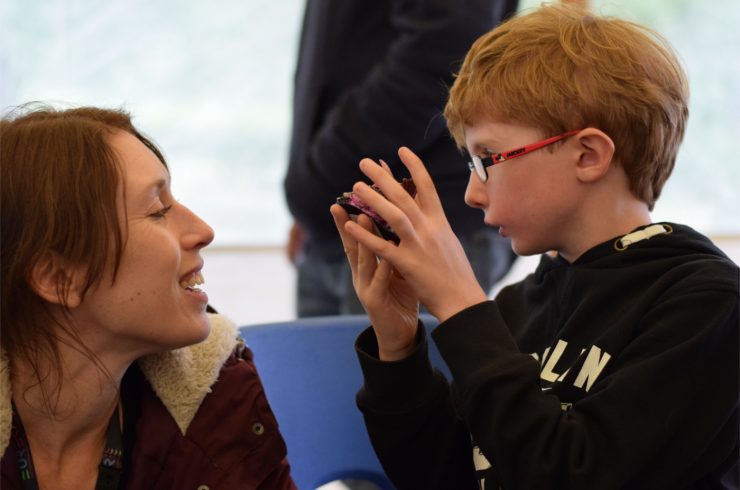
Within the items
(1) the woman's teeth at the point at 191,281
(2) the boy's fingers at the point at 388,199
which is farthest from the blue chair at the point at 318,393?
(2) the boy's fingers at the point at 388,199

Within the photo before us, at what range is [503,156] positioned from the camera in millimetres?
1161

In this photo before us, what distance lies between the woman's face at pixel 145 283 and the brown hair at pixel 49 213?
17mm

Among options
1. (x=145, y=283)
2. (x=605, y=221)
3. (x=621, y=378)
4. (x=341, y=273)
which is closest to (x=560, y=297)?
(x=605, y=221)

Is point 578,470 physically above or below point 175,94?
below

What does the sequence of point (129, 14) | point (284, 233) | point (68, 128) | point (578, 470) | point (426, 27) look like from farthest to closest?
1. point (284, 233)
2. point (129, 14)
3. point (426, 27)
4. point (68, 128)
5. point (578, 470)

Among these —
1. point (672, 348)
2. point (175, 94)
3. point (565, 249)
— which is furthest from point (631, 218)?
point (175, 94)

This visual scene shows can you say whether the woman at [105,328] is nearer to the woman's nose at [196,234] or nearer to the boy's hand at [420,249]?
the woman's nose at [196,234]

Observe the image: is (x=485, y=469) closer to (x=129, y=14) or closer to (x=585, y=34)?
(x=585, y=34)

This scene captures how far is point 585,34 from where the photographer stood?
3.87 ft

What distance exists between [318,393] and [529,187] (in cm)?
51

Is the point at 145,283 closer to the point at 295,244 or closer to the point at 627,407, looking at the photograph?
the point at 627,407

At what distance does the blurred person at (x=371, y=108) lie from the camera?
5.63 feet

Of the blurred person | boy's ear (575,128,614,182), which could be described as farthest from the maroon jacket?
the blurred person

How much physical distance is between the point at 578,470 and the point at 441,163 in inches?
36.3
